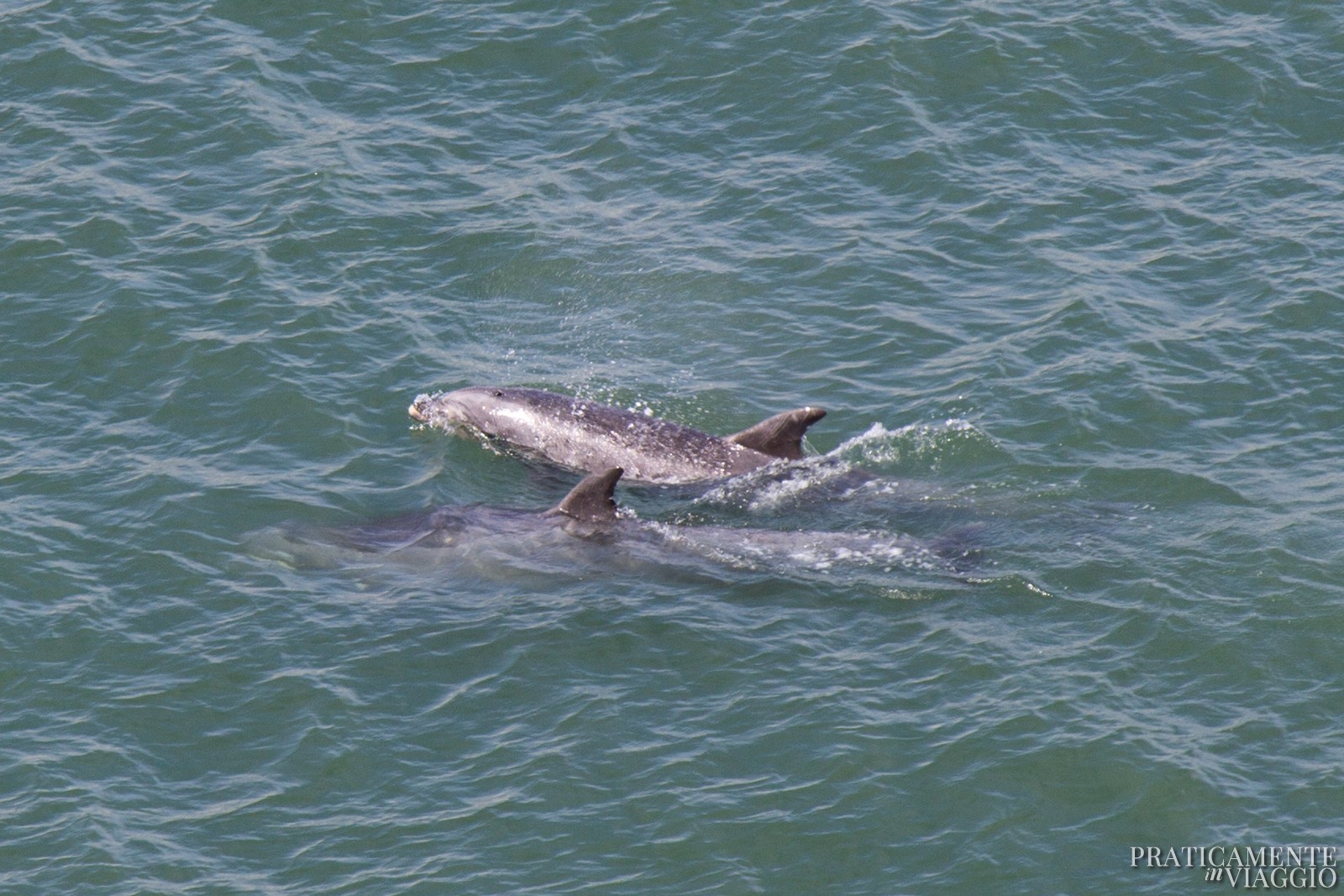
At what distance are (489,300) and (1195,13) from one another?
1438 centimetres

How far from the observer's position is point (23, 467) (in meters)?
22.7

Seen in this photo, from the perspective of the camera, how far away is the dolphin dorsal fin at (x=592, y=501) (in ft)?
69.4

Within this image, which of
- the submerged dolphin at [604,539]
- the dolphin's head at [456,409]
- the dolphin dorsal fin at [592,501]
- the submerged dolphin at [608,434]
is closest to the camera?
the submerged dolphin at [604,539]

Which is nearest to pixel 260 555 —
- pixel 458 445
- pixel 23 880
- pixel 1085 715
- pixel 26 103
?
pixel 458 445

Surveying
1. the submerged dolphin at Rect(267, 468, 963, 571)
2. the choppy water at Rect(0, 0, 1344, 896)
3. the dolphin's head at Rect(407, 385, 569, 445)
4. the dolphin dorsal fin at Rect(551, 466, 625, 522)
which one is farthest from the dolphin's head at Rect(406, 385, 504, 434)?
the dolphin dorsal fin at Rect(551, 466, 625, 522)

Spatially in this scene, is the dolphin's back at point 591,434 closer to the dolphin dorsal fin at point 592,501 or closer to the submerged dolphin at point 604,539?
the submerged dolphin at point 604,539

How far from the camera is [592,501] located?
840 inches

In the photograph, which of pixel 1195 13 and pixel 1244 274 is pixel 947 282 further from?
pixel 1195 13

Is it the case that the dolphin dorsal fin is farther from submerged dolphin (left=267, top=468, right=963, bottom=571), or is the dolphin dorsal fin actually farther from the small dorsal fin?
the small dorsal fin

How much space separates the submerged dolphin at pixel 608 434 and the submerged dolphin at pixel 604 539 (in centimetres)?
129

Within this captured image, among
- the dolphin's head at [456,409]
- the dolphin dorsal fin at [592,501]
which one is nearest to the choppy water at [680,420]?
the dolphin's head at [456,409]

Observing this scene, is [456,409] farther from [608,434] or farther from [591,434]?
[608,434]

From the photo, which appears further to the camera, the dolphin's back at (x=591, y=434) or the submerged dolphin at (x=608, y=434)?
the dolphin's back at (x=591, y=434)

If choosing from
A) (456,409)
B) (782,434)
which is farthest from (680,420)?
(456,409)
